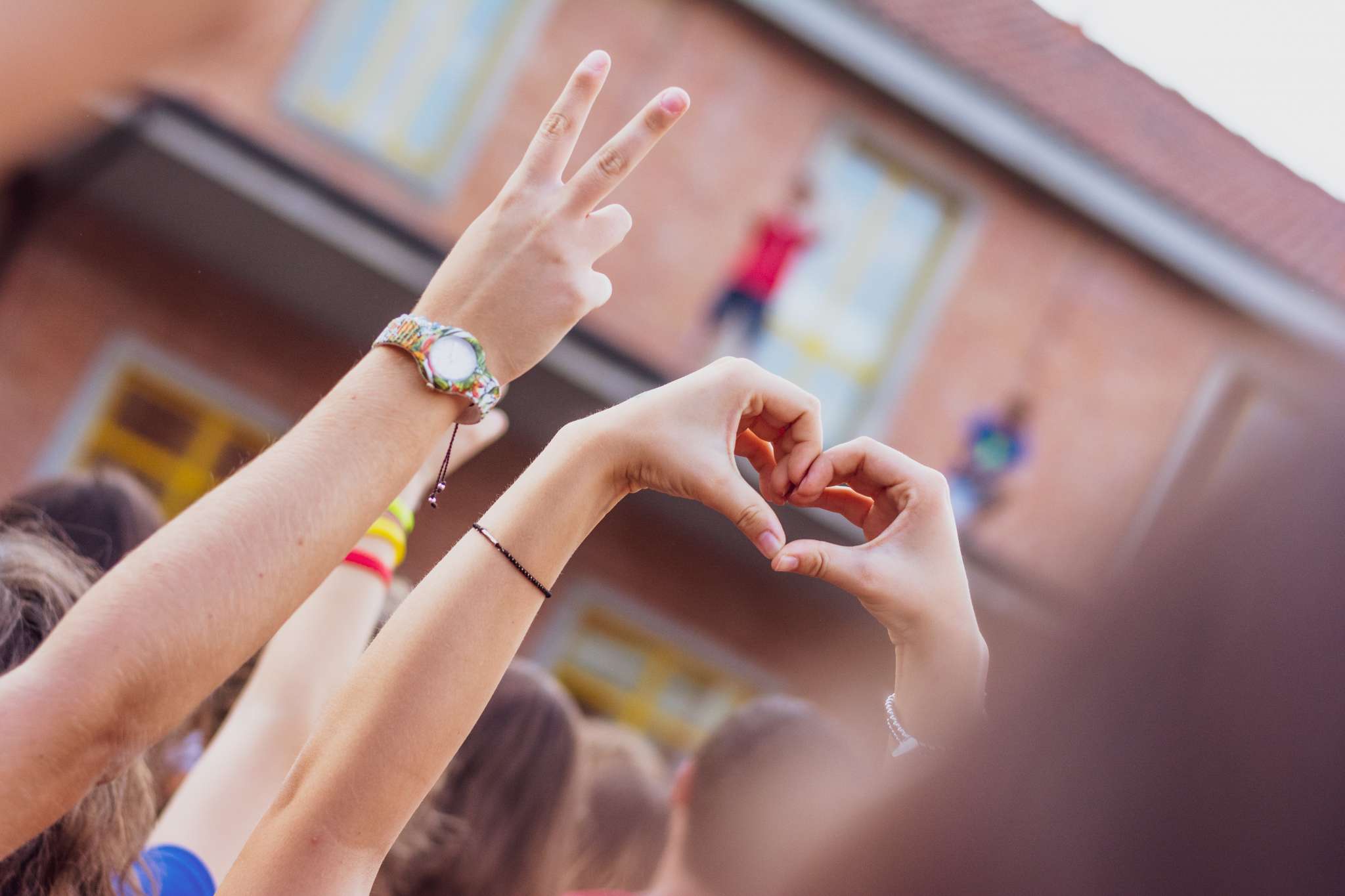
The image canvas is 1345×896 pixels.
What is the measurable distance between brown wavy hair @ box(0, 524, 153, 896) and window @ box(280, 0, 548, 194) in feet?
22.6

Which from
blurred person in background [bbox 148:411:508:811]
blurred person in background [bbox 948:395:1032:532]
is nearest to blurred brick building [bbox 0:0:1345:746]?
blurred person in background [bbox 948:395:1032:532]

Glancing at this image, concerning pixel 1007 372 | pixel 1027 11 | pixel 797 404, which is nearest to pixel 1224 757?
pixel 797 404

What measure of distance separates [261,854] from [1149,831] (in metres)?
0.74

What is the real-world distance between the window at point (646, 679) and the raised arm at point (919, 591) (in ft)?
23.2

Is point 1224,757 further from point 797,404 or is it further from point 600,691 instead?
point 600,691

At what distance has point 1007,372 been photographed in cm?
894

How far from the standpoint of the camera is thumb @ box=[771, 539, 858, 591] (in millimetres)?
975

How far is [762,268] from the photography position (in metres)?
8.10

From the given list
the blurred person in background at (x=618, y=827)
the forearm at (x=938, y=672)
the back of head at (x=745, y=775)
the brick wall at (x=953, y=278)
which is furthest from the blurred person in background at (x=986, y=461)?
the forearm at (x=938, y=672)

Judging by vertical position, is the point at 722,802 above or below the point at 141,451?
above

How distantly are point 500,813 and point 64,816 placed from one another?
101 cm

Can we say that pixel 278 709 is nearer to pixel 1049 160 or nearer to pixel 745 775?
pixel 745 775

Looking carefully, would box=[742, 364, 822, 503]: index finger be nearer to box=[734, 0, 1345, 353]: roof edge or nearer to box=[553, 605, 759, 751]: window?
box=[553, 605, 759, 751]: window

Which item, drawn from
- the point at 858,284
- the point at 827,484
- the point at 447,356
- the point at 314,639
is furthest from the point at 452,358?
the point at 858,284
